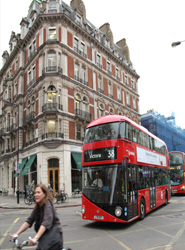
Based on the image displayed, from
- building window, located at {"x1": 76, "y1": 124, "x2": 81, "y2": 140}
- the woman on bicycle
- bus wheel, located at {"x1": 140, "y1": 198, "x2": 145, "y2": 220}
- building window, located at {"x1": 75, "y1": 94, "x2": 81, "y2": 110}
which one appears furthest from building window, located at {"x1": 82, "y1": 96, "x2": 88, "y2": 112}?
the woman on bicycle

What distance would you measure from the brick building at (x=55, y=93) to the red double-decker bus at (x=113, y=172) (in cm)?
1454

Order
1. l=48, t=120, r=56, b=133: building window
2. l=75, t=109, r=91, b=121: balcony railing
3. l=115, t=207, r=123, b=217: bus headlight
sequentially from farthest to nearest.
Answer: l=75, t=109, r=91, b=121: balcony railing, l=48, t=120, r=56, b=133: building window, l=115, t=207, r=123, b=217: bus headlight

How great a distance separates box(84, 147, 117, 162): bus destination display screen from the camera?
8633mm

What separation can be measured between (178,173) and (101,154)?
15.8 m

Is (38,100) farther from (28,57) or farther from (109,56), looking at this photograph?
(109,56)

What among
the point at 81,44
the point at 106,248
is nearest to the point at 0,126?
the point at 81,44

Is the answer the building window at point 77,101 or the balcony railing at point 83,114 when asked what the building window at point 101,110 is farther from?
the building window at point 77,101

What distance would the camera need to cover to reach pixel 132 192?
9094mm

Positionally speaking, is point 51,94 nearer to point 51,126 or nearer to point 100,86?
→ point 51,126

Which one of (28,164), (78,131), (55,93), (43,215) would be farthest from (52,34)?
(43,215)

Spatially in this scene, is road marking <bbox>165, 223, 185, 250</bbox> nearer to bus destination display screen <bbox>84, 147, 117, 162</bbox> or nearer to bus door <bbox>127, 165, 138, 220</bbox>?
bus door <bbox>127, 165, 138, 220</bbox>

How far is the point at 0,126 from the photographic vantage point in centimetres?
4109

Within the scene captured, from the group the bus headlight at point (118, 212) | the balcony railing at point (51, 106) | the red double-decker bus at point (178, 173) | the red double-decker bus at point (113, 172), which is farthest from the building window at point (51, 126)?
the bus headlight at point (118, 212)

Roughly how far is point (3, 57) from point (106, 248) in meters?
44.8
